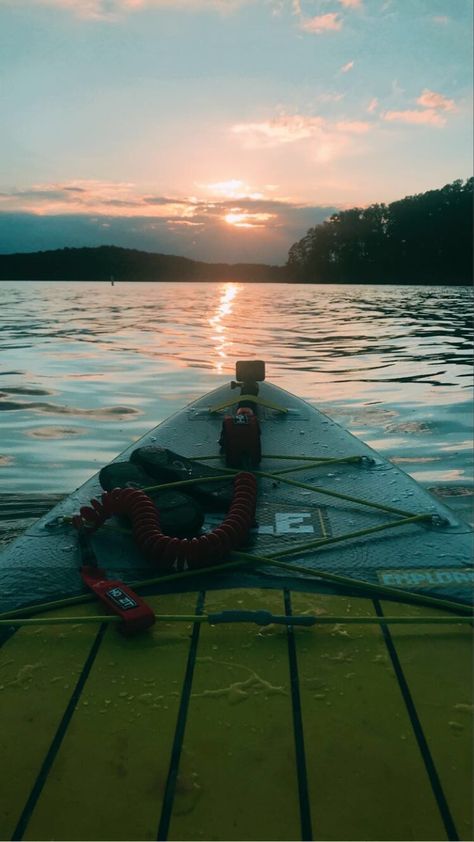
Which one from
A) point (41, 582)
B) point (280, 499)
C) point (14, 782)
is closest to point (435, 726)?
point (14, 782)

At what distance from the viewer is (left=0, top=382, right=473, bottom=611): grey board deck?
2.49m

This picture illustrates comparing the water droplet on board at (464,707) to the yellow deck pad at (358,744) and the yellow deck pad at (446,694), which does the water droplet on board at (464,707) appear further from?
the yellow deck pad at (358,744)

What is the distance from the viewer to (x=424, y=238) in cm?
8531

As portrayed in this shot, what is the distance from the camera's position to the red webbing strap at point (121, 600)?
2133 millimetres

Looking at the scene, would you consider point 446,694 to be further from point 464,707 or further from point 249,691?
point 249,691

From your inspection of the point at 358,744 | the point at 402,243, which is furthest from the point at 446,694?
the point at 402,243

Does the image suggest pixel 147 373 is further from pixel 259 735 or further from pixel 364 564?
pixel 259 735

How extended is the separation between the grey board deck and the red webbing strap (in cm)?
6

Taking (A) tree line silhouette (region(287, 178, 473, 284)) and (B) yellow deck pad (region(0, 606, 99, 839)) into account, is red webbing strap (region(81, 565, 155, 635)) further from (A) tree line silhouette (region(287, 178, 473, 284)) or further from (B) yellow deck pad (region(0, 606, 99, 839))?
(A) tree line silhouette (region(287, 178, 473, 284))

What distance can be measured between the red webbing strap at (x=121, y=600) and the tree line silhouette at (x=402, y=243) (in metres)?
78.8

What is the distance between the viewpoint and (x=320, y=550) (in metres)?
2.81

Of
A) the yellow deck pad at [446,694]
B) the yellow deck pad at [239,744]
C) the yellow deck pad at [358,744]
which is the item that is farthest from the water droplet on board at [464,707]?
the yellow deck pad at [239,744]

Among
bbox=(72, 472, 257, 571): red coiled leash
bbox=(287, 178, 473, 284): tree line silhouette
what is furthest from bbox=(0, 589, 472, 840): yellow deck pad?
bbox=(287, 178, 473, 284): tree line silhouette

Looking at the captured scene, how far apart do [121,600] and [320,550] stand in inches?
36.4
